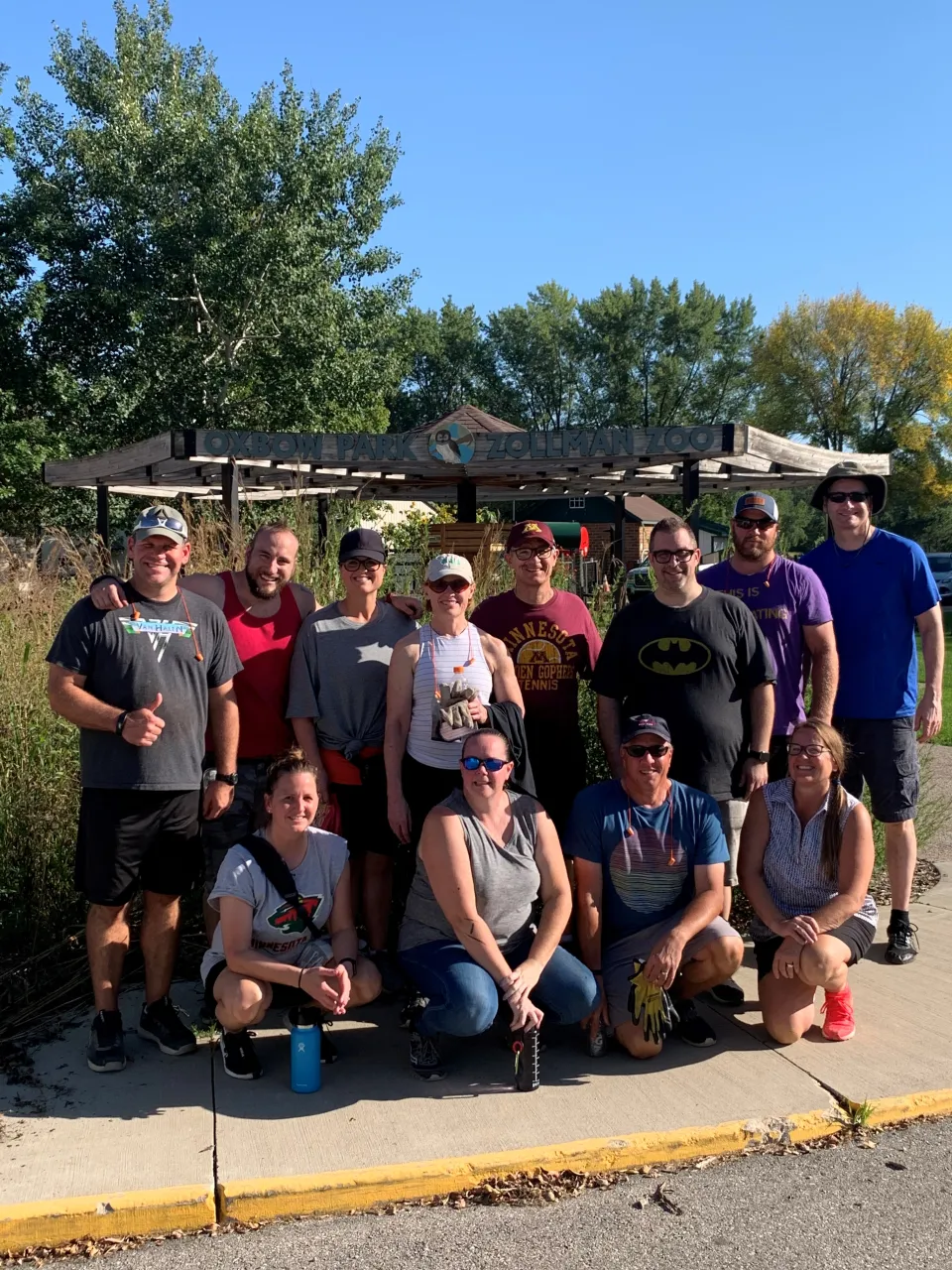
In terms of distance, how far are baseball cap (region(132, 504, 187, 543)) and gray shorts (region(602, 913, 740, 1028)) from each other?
2.30 metres

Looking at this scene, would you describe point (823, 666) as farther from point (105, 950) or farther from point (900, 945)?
point (105, 950)

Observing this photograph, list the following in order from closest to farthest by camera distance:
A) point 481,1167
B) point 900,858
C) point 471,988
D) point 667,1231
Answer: point 667,1231
point 481,1167
point 471,988
point 900,858

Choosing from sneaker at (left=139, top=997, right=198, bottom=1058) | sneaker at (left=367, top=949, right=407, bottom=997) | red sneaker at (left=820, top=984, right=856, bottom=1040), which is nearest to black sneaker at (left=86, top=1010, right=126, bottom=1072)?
sneaker at (left=139, top=997, right=198, bottom=1058)

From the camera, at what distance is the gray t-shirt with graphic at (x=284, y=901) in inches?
146

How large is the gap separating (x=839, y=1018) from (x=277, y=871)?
2.27m

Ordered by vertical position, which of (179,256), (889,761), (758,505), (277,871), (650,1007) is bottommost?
(650,1007)

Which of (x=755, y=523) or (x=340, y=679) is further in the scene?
(x=755, y=523)

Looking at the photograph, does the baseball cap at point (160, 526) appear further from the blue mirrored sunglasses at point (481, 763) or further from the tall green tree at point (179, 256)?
the tall green tree at point (179, 256)

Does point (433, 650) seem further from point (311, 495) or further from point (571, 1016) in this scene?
point (311, 495)

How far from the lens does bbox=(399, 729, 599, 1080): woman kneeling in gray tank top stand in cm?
366

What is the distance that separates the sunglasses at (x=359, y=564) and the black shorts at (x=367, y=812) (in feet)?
2.59

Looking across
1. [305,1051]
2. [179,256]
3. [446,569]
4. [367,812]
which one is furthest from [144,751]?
[179,256]

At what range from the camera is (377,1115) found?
3.48 meters

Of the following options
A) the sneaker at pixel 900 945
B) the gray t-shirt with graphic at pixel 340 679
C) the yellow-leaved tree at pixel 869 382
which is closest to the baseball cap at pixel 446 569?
the gray t-shirt with graphic at pixel 340 679
